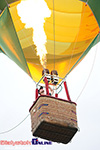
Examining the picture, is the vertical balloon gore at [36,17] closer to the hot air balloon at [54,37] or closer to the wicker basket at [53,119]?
the hot air balloon at [54,37]

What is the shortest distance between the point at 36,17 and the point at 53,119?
2.46 metres

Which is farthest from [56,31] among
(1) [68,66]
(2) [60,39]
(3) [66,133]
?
(3) [66,133]

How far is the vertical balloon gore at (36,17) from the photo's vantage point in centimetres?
914

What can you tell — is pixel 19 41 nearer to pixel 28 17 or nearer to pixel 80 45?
pixel 28 17

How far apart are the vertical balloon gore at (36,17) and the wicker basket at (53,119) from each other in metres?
1.80

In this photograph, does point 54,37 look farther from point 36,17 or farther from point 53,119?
point 53,119

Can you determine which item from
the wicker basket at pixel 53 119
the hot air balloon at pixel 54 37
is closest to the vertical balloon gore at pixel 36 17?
the hot air balloon at pixel 54 37

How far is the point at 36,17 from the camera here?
929 centimetres

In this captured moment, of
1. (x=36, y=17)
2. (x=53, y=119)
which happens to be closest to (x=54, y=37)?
(x=36, y=17)

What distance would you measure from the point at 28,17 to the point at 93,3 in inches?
54.3

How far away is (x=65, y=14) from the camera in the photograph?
945 centimetres

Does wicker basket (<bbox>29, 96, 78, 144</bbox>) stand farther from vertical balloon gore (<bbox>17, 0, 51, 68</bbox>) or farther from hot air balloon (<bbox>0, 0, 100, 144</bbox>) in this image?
vertical balloon gore (<bbox>17, 0, 51, 68</bbox>)

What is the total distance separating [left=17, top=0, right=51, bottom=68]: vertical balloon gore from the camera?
9141 millimetres

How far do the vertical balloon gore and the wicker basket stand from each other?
5.91 ft
